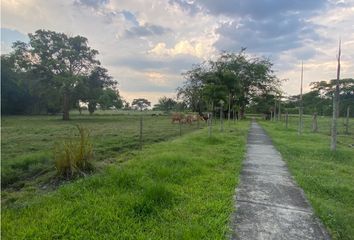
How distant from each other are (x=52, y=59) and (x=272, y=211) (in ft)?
111

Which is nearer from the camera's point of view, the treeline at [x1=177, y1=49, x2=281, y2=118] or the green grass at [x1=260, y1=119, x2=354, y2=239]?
the green grass at [x1=260, y1=119, x2=354, y2=239]

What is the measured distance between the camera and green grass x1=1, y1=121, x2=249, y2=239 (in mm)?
3236

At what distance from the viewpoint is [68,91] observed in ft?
109

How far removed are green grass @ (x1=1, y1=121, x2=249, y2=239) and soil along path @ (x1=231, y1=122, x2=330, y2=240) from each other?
7.6 inches

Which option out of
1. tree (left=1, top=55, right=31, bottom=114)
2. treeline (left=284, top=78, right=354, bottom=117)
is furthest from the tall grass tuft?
treeline (left=284, top=78, right=354, bottom=117)

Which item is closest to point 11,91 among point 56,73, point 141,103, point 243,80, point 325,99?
point 56,73

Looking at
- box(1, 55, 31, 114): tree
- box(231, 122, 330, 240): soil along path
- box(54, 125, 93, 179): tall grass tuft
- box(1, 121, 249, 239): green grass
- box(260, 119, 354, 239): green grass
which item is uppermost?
box(1, 55, 31, 114): tree

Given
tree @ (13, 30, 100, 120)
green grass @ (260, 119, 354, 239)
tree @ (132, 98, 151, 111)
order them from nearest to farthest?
1. green grass @ (260, 119, 354, 239)
2. tree @ (13, 30, 100, 120)
3. tree @ (132, 98, 151, 111)

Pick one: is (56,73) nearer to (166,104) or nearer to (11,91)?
(11,91)

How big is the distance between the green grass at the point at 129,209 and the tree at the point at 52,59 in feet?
96.8

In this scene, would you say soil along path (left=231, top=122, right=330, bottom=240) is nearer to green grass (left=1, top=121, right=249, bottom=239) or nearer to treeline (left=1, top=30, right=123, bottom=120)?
green grass (left=1, top=121, right=249, bottom=239)

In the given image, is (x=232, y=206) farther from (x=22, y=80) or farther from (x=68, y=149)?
(x=22, y=80)

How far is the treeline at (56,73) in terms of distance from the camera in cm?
3322

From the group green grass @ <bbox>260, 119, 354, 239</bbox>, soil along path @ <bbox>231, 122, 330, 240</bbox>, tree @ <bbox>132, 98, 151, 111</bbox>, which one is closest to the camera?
soil along path @ <bbox>231, 122, 330, 240</bbox>
